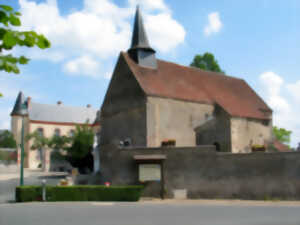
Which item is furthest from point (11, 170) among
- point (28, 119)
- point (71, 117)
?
point (71, 117)

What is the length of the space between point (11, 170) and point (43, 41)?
43.9 m

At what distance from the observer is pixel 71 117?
63062 millimetres

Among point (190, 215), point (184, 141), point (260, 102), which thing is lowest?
point (190, 215)

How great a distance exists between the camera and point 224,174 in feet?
66.1

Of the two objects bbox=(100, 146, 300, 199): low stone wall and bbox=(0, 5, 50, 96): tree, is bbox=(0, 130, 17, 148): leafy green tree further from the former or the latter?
bbox=(0, 5, 50, 96): tree

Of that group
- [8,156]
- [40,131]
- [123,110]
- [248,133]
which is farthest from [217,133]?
[40,131]

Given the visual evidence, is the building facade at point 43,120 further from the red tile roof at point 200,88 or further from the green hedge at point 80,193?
the green hedge at point 80,193

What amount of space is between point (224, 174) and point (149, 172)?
4674mm

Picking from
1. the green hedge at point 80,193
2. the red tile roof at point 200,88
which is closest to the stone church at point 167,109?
the red tile roof at point 200,88

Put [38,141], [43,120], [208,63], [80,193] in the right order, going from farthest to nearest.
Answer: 1. [43,120]
2. [38,141]
3. [208,63]
4. [80,193]

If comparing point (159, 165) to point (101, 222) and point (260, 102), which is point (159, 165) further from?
point (260, 102)

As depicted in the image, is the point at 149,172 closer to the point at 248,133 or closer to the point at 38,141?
the point at 248,133

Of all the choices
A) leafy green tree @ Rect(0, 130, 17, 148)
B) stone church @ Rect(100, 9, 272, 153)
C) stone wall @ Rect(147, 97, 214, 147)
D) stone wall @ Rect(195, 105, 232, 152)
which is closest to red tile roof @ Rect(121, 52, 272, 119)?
stone church @ Rect(100, 9, 272, 153)

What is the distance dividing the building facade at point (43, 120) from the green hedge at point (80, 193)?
1392 inches
